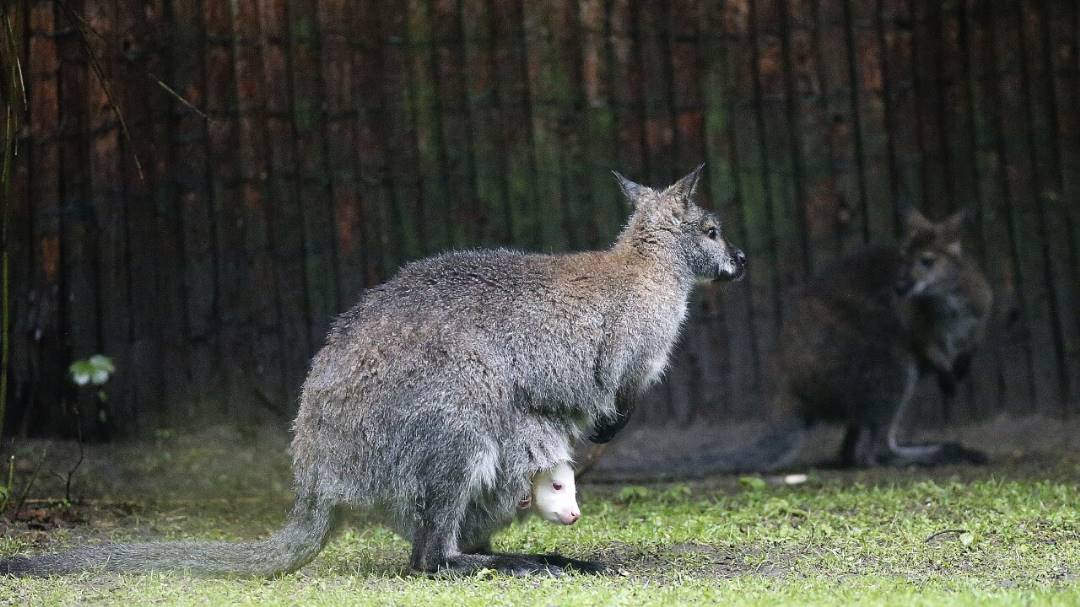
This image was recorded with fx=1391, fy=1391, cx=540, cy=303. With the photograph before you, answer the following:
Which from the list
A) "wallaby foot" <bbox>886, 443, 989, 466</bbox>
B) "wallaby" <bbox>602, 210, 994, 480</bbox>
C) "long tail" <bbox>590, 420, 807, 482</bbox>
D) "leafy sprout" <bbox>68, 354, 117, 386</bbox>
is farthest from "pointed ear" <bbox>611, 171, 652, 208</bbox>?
"wallaby foot" <bbox>886, 443, 989, 466</bbox>

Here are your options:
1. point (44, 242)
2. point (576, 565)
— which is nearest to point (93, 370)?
point (44, 242)

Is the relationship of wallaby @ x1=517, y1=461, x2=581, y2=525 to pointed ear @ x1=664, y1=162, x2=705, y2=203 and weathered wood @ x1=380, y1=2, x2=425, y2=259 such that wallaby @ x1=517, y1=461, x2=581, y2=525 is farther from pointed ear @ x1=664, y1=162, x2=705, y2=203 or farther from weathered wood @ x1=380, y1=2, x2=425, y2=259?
weathered wood @ x1=380, y1=2, x2=425, y2=259

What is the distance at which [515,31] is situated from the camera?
8617 millimetres

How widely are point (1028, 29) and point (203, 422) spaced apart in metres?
5.78

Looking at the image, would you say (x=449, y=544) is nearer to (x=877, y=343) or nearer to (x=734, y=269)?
(x=734, y=269)

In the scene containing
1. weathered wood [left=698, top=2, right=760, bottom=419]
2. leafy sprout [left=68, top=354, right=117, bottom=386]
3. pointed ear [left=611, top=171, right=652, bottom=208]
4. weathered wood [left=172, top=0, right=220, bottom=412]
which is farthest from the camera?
weathered wood [left=698, top=2, right=760, bottom=419]

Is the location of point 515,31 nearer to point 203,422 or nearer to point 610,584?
point 203,422

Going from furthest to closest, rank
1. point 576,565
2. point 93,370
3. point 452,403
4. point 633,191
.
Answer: point 93,370 → point 633,191 → point 576,565 → point 452,403

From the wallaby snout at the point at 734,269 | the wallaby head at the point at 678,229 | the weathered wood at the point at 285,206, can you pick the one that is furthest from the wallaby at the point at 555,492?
the weathered wood at the point at 285,206

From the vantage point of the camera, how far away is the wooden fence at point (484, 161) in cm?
823

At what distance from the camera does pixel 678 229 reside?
5.71 meters

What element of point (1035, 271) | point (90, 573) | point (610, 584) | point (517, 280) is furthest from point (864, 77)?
point (90, 573)

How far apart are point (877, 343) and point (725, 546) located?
3239mm

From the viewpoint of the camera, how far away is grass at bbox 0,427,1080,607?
4.45 metres
